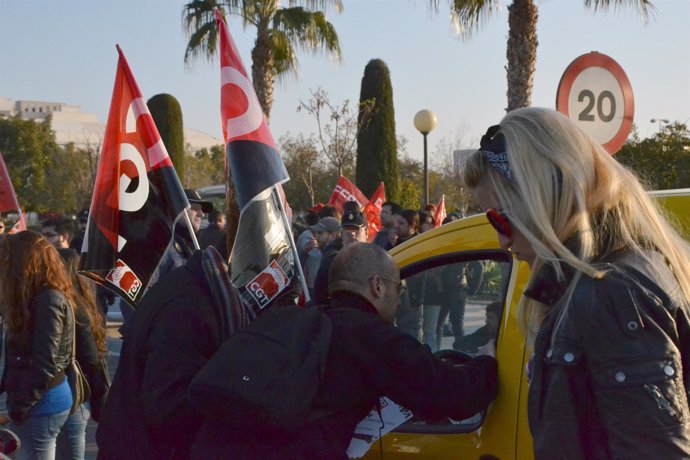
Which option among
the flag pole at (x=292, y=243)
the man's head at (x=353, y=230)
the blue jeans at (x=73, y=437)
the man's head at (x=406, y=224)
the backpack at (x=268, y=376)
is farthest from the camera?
the man's head at (x=406, y=224)

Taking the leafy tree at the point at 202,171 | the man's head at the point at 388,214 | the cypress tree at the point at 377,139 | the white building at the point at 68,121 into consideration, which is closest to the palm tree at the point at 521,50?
the man's head at the point at 388,214

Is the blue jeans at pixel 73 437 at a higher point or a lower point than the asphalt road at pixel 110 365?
higher

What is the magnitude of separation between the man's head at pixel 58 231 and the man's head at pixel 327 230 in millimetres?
2990

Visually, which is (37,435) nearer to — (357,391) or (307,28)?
(357,391)

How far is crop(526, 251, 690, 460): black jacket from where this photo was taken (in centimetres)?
159

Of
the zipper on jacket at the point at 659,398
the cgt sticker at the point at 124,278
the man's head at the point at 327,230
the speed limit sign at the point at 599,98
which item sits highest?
the speed limit sign at the point at 599,98

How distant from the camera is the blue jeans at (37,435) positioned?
4750 mm

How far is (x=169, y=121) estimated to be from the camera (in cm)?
3409

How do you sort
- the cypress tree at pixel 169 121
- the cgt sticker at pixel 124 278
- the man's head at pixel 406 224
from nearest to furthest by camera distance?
the cgt sticker at pixel 124 278
the man's head at pixel 406 224
the cypress tree at pixel 169 121

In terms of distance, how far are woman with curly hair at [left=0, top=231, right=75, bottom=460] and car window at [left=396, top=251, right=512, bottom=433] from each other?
217cm

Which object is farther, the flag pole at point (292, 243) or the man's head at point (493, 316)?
the flag pole at point (292, 243)

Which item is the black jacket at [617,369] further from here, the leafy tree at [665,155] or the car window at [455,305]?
the leafy tree at [665,155]

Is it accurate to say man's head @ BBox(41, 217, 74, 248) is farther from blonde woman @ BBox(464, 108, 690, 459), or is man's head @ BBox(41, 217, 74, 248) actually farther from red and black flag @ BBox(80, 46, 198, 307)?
blonde woman @ BBox(464, 108, 690, 459)

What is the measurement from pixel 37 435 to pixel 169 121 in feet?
99.1
